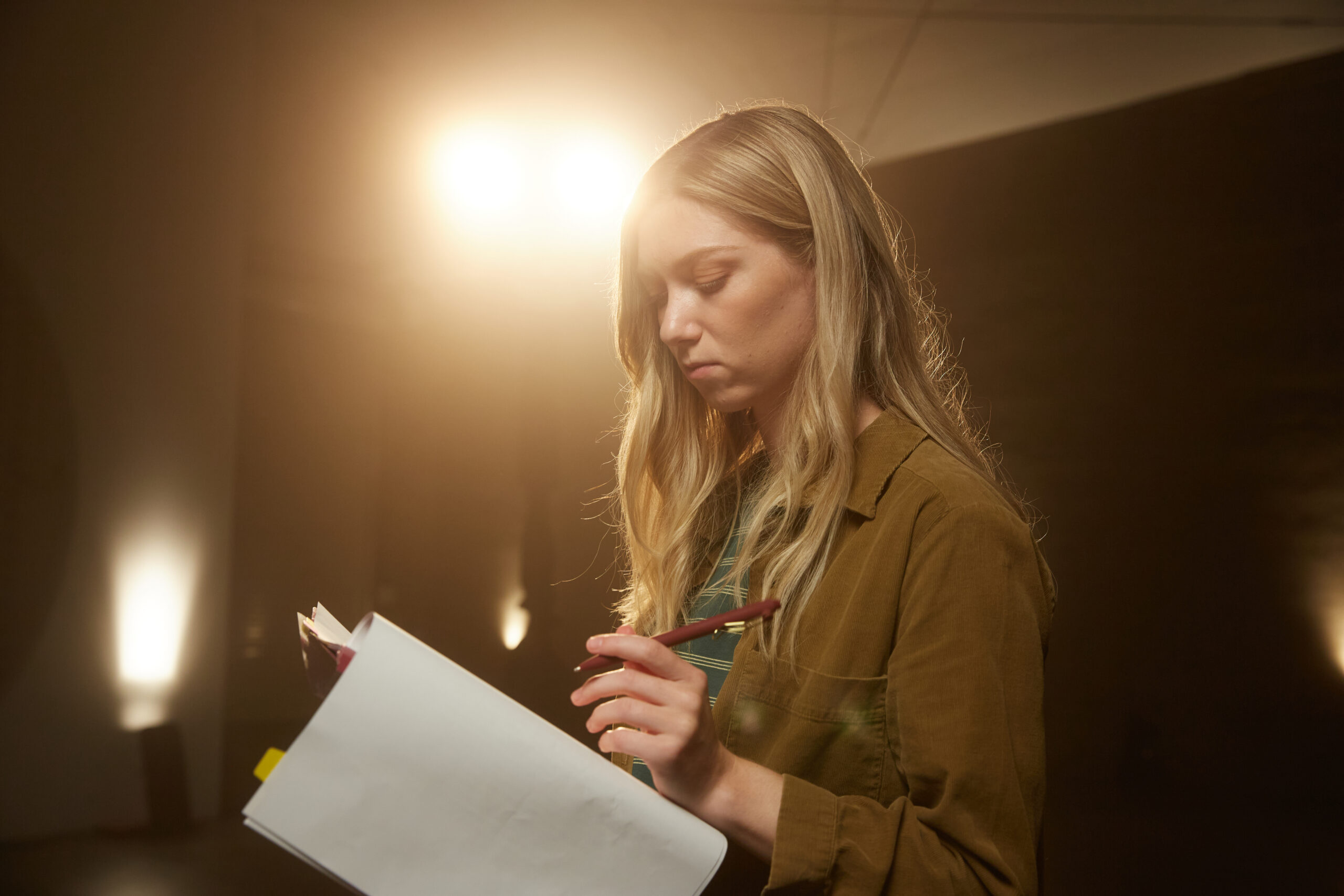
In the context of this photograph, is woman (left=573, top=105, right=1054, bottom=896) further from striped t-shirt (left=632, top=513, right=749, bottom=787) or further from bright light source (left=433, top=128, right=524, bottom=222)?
bright light source (left=433, top=128, right=524, bottom=222)

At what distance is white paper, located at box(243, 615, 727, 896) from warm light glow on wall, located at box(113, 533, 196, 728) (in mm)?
1764

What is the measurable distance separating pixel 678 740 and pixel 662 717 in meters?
0.02

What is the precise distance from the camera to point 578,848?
0.51 m

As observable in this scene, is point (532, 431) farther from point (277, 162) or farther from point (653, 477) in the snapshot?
point (653, 477)

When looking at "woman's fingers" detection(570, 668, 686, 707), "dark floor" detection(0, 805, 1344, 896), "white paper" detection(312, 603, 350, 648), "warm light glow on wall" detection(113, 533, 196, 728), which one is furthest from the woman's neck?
"warm light glow on wall" detection(113, 533, 196, 728)

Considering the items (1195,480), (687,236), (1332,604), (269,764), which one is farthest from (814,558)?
(1332,604)

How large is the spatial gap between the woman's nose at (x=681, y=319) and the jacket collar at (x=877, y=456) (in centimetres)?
19

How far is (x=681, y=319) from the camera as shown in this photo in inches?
31.2

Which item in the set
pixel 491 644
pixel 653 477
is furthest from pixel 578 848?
pixel 491 644

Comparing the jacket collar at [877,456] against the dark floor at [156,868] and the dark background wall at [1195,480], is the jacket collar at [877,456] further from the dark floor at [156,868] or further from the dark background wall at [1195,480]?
the dark floor at [156,868]

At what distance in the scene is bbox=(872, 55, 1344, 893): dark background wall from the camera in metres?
1.58

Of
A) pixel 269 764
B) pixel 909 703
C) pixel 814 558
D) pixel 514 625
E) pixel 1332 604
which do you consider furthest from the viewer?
pixel 514 625

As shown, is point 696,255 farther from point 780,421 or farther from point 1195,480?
point 1195,480

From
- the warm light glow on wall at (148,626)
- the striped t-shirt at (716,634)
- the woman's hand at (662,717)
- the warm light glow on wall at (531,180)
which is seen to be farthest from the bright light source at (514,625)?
the woman's hand at (662,717)
